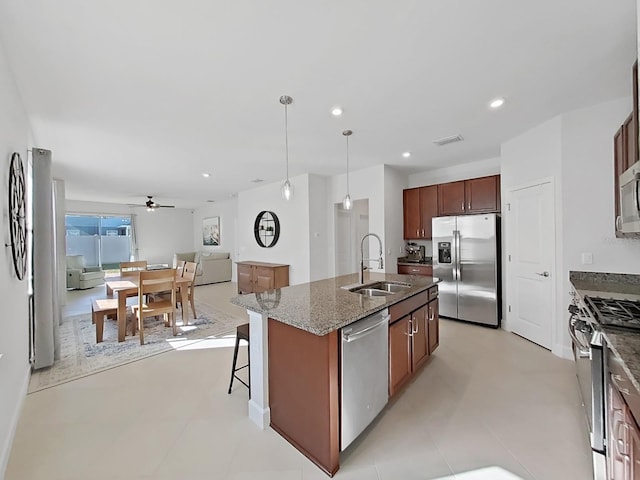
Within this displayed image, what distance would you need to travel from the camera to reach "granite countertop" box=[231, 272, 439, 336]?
5.20 ft

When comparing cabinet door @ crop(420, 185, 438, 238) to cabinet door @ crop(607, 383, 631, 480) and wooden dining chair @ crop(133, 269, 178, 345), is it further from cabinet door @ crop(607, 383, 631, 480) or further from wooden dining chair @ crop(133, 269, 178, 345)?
wooden dining chair @ crop(133, 269, 178, 345)

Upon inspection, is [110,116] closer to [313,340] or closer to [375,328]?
[313,340]

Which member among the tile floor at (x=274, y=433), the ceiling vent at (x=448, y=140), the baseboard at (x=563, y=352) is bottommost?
the tile floor at (x=274, y=433)

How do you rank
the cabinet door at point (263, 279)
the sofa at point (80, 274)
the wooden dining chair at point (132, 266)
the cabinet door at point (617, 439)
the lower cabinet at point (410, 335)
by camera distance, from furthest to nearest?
the sofa at point (80, 274) → the cabinet door at point (263, 279) → the wooden dining chair at point (132, 266) → the lower cabinet at point (410, 335) → the cabinet door at point (617, 439)

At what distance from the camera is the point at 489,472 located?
1.59 metres

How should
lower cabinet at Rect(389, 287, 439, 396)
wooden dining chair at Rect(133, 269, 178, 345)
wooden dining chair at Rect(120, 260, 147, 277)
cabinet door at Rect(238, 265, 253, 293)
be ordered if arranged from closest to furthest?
lower cabinet at Rect(389, 287, 439, 396), wooden dining chair at Rect(133, 269, 178, 345), wooden dining chair at Rect(120, 260, 147, 277), cabinet door at Rect(238, 265, 253, 293)

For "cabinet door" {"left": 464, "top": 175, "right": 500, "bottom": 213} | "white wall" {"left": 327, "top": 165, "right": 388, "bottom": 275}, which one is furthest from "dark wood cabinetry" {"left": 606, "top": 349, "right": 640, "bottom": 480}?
"white wall" {"left": 327, "top": 165, "right": 388, "bottom": 275}

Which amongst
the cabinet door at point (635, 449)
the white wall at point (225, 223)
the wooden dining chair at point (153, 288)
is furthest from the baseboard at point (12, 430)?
the white wall at point (225, 223)

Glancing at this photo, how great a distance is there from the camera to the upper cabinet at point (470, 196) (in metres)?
4.20

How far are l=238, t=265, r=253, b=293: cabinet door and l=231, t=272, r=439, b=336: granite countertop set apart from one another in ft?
12.9

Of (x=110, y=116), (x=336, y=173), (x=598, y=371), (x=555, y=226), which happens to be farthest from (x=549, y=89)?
(x=110, y=116)

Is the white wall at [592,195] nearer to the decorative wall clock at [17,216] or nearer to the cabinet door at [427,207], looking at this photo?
the cabinet door at [427,207]

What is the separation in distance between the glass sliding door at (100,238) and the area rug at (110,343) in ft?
16.5

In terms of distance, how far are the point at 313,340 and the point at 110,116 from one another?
3083mm
